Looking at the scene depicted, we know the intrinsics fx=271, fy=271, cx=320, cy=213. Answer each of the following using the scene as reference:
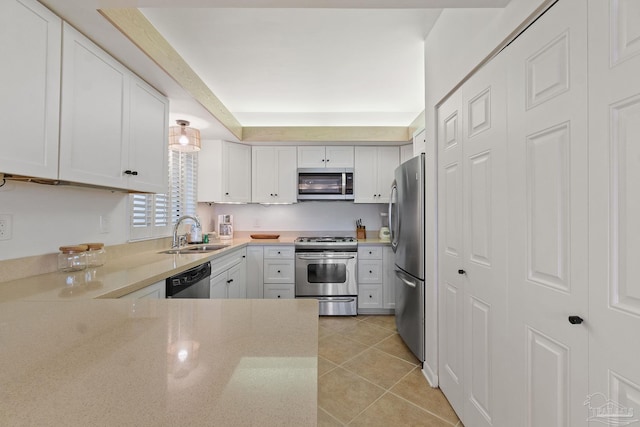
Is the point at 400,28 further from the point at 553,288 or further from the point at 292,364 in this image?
the point at 292,364

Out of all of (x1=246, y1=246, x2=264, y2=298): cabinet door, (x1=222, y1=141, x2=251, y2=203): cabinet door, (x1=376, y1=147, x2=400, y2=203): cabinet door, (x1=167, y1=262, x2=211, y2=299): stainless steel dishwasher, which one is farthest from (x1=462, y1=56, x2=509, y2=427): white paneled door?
(x1=222, y1=141, x2=251, y2=203): cabinet door

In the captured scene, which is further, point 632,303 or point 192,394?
point 632,303

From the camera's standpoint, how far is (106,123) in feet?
5.19

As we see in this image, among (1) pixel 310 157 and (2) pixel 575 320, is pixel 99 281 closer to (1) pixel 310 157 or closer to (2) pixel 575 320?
(2) pixel 575 320

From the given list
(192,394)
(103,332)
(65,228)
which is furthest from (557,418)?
(65,228)

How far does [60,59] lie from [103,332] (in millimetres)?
1396

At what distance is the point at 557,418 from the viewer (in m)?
0.95

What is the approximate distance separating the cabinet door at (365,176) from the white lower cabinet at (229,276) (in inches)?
65.0

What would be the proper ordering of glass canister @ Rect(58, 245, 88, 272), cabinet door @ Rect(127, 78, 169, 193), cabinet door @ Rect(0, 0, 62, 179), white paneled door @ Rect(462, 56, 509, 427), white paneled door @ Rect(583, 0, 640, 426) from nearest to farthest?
white paneled door @ Rect(583, 0, 640, 426)
cabinet door @ Rect(0, 0, 62, 179)
white paneled door @ Rect(462, 56, 509, 427)
glass canister @ Rect(58, 245, 88, 272)
cabinet door @ Rect(127, 78, 169, 193)

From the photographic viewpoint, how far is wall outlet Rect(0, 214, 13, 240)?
4.37ft

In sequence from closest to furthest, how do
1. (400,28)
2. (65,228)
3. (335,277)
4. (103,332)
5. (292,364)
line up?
(292,364) < (103,332) < (65,228) < (400,28) < (335,277)

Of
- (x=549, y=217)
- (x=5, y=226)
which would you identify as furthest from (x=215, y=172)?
(x=549, y=217)

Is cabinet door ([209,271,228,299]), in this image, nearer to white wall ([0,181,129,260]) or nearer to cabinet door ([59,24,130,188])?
white wall ([0,181,129,260])
